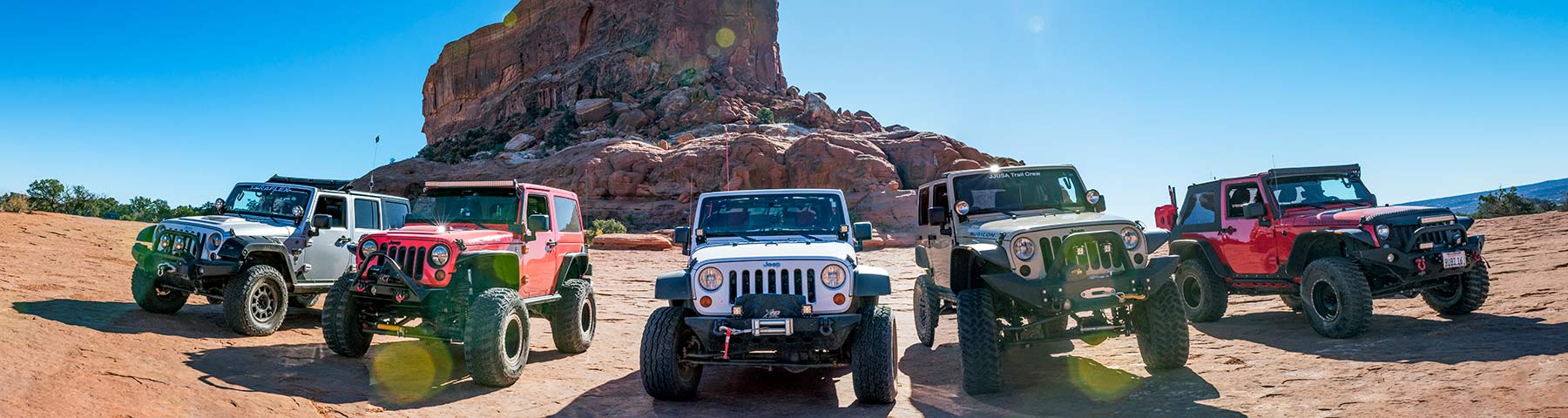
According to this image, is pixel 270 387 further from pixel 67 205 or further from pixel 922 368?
pixel 67 205

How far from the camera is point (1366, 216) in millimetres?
8867

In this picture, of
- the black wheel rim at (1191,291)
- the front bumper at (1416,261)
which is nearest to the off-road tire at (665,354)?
the front bumper at (1416,261)

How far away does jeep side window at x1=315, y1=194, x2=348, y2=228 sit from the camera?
11112mm

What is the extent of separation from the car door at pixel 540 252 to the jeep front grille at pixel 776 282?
3.05m

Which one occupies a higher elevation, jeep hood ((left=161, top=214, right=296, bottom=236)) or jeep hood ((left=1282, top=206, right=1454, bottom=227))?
jeep hood ((left=161, top=214, right=296, bottom=236))

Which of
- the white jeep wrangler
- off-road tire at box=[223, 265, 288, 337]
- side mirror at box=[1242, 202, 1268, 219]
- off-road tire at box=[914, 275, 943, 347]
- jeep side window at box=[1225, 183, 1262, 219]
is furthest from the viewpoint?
jeep side window at box=[1225, 183, 1262, 219]

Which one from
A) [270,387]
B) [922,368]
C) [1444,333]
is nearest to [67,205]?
[270,387]

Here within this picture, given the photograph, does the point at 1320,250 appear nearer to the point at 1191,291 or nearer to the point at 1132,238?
the point at 1191,291

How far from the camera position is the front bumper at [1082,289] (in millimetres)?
6883

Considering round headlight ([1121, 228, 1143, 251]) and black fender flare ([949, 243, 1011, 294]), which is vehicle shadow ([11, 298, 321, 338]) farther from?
round headlight ([1121, 228, 1143, 251])

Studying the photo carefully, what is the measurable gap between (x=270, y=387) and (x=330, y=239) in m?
4.73

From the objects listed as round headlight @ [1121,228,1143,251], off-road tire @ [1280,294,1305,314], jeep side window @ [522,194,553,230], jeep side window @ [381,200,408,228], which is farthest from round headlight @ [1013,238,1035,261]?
jeep side window @ [381,200,408,228]

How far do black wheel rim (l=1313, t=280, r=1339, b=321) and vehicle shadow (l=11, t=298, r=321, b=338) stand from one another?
42.4 ft

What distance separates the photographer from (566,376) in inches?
334
